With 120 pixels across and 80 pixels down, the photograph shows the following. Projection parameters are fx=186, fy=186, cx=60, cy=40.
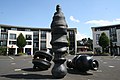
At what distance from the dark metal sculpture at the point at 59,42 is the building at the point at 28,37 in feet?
208

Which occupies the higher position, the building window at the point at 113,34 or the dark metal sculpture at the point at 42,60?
the building window at the point at 113,34

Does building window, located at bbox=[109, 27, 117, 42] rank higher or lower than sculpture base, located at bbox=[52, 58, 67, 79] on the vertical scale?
higher

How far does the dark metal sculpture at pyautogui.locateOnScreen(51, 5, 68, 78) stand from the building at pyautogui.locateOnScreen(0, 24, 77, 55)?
208 ft

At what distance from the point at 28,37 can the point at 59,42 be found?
70.5 m

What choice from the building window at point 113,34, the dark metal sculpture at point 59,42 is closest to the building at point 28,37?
the building window at point 113,34

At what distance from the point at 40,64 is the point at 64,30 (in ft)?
13.6

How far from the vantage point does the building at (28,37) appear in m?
75.4

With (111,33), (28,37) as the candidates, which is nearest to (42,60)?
(28,37)

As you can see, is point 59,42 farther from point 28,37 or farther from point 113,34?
point 113,34

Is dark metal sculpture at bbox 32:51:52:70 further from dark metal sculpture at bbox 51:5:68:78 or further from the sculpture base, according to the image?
the sculpture base

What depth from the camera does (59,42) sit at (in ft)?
36.6

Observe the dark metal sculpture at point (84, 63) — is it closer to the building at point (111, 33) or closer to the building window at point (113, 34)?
the building at point (111, 33)

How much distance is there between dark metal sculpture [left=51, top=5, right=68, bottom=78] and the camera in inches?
427

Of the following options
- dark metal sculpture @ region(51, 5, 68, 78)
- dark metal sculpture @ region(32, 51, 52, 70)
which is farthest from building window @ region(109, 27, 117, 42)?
dark metal sculpture @ region(51, 5, 68, 78)
